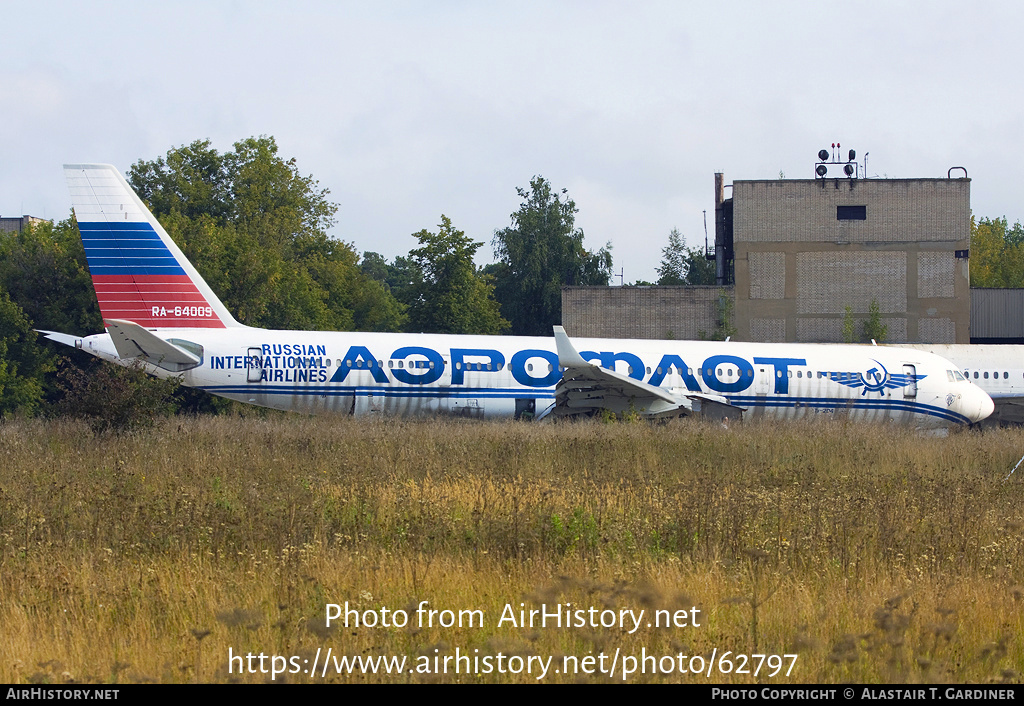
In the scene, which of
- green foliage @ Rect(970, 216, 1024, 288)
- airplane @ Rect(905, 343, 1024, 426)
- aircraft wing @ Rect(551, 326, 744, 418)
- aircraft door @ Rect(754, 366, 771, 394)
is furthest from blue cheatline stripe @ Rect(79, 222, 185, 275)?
green foliage @ Rect(970, 216, 1024, 288)

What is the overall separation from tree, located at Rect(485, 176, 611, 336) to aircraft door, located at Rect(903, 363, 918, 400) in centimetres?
4028

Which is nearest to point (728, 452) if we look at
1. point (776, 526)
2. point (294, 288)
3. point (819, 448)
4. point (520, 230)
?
point (819, 448)

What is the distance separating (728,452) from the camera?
16188 millimetres

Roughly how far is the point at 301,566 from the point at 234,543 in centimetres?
118

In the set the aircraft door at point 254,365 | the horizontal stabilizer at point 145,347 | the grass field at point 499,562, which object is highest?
the horizontal stabilizer at point 145,347

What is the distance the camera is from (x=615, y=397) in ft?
75.8

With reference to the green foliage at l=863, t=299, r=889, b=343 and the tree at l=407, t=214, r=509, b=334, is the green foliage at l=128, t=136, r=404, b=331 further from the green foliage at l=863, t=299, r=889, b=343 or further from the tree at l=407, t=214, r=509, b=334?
the green foliage at l=863, t=299, r=889, b=343

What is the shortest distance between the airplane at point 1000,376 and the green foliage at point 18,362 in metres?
30.4

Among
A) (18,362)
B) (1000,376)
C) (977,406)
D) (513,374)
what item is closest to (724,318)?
(1000,376)

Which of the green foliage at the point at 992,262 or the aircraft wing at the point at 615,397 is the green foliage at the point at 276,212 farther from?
the green foliage at the point at 992,262

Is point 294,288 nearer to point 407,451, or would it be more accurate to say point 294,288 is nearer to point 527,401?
point 527,401

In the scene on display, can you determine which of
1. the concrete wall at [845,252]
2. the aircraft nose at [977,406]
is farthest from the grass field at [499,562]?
the concrete wall at [845,252]

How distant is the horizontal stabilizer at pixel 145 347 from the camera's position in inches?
838

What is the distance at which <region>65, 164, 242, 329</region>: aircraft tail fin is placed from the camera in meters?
23.3
